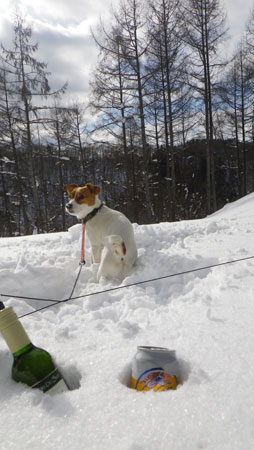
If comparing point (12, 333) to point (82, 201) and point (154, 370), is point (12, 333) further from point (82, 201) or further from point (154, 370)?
point (82, 201)

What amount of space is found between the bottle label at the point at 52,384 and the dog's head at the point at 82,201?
2.33 m

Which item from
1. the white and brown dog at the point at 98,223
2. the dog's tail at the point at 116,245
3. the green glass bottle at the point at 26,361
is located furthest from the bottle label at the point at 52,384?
the white and brown dog at the point at 98,223

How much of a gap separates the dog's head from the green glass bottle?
7.40 ft

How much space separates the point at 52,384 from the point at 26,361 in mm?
144

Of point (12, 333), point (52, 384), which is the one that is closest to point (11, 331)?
point (12, 333)

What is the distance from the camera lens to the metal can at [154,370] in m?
1.03

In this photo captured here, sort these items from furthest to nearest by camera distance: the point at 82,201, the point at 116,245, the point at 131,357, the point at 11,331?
the point at 82,201 → the point at 116,245 → the point at 131,357 → the point at 11,331

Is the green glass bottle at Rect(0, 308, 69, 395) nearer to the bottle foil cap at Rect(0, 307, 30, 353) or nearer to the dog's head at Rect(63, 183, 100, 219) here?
the bottle foil cap at Rect(0, 307, 30, 353)

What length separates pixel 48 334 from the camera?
1.52m

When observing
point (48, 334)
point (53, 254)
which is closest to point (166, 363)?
point (48, 334)

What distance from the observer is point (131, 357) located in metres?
1.22

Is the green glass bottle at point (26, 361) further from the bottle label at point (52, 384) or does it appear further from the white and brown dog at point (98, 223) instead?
the white and brown dog at point (98, 223)

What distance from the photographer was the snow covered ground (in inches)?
32.2

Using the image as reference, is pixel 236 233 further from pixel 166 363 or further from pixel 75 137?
pixel 75 137
